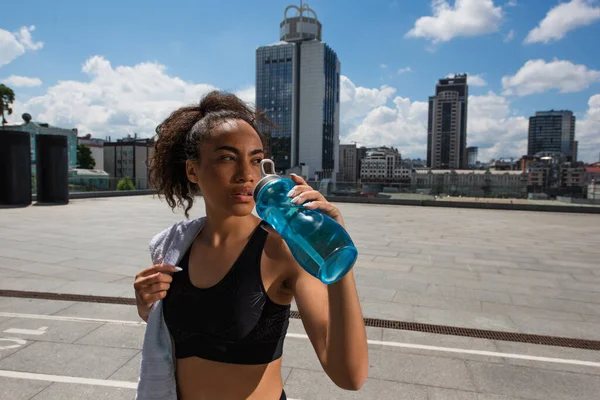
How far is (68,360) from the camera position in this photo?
3758mm

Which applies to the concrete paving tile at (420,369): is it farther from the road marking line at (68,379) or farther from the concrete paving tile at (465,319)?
the road marking line at (68,379)

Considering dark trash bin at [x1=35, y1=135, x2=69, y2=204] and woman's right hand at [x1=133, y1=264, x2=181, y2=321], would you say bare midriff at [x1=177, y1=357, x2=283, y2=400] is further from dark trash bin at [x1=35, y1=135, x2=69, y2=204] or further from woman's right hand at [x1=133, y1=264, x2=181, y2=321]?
dark trash bin at [x1=35, y1=135, x2=69, y2=204]

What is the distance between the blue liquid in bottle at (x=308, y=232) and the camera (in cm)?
103

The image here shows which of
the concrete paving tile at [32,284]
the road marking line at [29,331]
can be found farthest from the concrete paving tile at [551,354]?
the concrete paving tile at [32,284]

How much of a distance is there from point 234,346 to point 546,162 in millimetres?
175396

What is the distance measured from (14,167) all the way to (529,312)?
19.8m

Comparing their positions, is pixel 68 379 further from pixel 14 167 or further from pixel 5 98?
pixel 5 98

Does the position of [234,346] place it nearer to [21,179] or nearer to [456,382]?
[456,382]

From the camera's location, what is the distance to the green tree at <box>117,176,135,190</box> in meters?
29.5

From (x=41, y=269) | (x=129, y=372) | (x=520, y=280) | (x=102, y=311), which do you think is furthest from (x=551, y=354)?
(x=41, y=269)

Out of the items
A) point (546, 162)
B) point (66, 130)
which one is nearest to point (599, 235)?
point (66, 130)

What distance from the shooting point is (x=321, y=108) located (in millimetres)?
124812

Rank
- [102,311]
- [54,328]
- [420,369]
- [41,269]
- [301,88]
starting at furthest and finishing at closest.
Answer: [301,88], [41,269], [102,311], [54,328], [420,369]

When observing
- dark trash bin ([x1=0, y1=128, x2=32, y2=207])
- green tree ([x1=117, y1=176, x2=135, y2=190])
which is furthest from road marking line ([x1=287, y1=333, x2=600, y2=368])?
green tree ([x1=117, y1=176, x2=135, y2=190])
